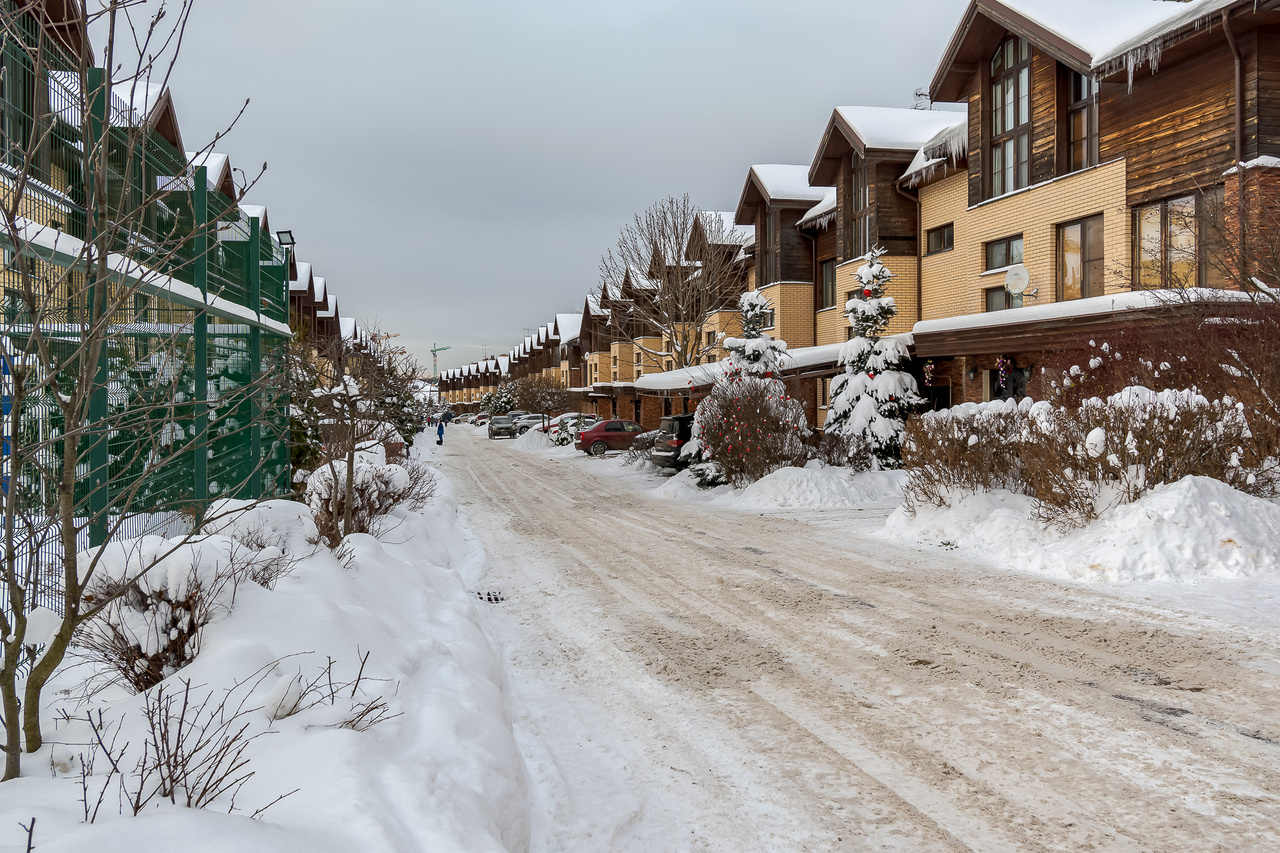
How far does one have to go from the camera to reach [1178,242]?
16.3m

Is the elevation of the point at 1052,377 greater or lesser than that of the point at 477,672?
greater

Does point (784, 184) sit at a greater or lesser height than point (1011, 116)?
greater

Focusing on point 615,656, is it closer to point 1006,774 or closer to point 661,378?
point 1006,774

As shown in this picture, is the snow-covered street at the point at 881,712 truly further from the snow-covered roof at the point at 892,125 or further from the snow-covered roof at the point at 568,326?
the snow-covered roof at the point at 568,326

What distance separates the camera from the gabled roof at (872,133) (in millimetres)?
25781

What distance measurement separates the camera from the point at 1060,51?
707 inches

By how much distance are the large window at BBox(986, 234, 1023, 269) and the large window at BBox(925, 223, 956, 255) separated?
2295 millimetres

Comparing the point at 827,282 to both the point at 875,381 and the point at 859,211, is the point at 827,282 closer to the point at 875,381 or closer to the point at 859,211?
the point at 859,211

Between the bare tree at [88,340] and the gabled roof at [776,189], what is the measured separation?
22106mm

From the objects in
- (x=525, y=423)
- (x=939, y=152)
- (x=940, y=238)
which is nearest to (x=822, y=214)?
(x=940, y=238)

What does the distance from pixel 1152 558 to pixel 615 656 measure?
227 inches

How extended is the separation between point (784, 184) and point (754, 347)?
1409 cm

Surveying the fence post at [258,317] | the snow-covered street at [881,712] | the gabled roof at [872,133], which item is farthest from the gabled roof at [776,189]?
the snow-covered street at [881,712]

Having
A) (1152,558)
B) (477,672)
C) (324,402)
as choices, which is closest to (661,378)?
(324,402)
